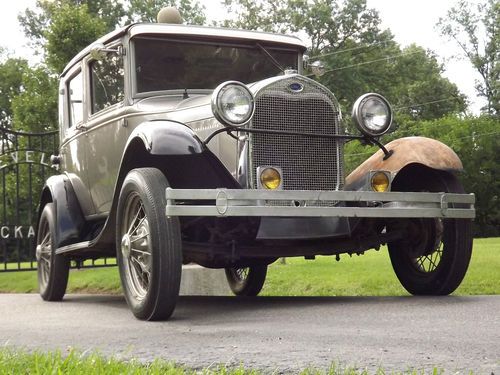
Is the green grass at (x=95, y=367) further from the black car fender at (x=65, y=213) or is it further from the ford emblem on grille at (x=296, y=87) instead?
the black car fender at (x=65, y=213)

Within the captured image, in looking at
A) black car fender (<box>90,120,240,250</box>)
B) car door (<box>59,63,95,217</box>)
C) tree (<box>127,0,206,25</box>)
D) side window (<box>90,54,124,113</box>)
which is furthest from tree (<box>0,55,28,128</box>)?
black car fender (<box>90,120,240,250</box>)

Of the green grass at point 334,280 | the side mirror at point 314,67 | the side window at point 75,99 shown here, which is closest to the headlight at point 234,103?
the side mirror at point 314,67

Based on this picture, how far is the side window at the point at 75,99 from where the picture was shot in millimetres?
8156

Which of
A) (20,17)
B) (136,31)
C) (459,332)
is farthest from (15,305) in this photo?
(20,17)

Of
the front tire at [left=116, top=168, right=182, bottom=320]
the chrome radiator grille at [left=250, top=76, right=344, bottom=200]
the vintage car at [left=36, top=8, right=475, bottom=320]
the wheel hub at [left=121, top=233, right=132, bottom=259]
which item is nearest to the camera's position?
the front tire at [left=116, top=168, right=182, bottom=320]

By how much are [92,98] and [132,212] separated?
2.27 meters

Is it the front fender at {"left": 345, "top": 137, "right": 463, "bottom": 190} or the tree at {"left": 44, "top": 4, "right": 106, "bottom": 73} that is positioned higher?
the tree at {"left": 44, "top": 4, "right": 106, "bottom": 73}

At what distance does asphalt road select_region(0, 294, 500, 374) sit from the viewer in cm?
348

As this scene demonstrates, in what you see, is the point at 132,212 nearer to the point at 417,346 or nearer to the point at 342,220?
the point at 342,220

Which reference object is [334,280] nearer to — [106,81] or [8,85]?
[106,81]

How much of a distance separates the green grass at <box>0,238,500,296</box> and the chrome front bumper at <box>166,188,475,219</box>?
2605mm

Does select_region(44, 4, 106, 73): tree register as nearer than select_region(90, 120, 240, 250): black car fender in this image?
No

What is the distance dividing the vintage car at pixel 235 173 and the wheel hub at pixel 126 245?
18mm

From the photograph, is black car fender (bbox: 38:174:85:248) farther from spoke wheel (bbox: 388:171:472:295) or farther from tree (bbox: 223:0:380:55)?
tree (bbox: 223:0:380:55)
